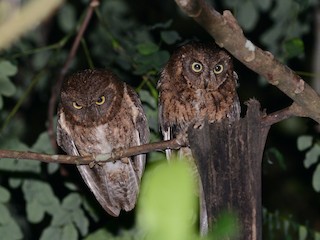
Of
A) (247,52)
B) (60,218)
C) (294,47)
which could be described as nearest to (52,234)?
(60,218)

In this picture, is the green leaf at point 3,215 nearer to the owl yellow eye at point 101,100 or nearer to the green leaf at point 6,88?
the green leaf at point 6,88

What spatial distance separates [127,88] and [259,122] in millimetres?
1651

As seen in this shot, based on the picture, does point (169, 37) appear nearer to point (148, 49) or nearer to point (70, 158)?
point (148, 49)

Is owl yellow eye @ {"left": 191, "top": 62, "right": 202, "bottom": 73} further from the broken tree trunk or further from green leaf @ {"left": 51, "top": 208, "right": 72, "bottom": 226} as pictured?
the broken tree trunk

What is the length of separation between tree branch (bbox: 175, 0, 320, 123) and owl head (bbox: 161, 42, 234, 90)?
145cm

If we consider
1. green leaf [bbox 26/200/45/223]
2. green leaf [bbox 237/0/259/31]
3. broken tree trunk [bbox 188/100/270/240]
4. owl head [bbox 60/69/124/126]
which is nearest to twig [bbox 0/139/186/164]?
broken tree trunk [bbox 188/100/270/240]

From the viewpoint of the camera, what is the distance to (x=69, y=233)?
141 inches

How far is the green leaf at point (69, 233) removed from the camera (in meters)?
3.57

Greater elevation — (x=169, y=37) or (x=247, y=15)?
(x=247, y=15)

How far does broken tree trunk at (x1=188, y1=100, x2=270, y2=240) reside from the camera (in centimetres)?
166

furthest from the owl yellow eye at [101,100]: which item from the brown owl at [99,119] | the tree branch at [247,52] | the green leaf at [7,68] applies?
the tree branch at [247,52]

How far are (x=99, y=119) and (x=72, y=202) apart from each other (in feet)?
1.89

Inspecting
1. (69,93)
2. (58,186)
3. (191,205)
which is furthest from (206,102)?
(191,205)

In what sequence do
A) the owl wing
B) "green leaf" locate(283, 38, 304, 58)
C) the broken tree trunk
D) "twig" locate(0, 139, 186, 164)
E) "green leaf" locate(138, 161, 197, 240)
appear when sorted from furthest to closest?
the owl wing, "green leaf" locate(283, 38, 304, 58), "twig" locate(0, 139, 186, 164), the broken tree trunk, "green leaf" locate(138, 161, 197, 240)
